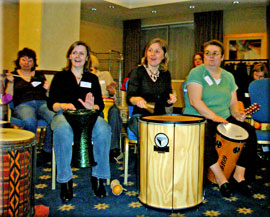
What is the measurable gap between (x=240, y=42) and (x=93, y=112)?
6776mm

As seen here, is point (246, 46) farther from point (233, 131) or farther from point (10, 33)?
point (233, 131)

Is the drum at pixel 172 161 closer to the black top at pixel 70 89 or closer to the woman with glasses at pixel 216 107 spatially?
the woman with glasses at pixel 216 107

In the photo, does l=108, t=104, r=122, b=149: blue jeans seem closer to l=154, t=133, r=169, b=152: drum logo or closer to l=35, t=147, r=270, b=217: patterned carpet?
l=35, t=147, r=270, b=217: patterned carpet

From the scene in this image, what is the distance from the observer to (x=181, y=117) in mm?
2146

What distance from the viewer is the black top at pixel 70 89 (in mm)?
2586

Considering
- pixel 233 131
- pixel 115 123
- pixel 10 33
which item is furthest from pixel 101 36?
pixel 233 131

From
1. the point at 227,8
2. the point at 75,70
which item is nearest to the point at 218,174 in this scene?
the point at 75,70

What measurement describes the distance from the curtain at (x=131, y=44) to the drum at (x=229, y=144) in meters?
7.32

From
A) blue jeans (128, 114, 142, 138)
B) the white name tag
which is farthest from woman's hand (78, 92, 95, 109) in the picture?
the white name tag

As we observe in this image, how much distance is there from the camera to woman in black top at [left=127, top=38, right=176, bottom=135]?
8.55 ft

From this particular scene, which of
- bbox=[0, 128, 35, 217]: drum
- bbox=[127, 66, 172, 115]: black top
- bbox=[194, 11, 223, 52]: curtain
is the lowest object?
bbox=[0, 128, 35, 217]: drum

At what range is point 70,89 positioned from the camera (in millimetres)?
2613

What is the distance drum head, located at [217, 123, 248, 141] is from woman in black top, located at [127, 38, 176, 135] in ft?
1.53

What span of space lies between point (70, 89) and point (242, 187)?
1638mm
